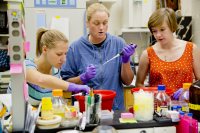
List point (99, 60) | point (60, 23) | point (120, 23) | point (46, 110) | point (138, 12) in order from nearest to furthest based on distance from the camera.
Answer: point (46, 110) → point (99, 60) → point (60, 23) → point (138, 12) → point (120, 23)

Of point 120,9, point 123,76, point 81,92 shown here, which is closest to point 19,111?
point 81,92

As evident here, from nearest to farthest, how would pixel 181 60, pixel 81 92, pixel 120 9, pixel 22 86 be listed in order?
pixel 22 86 → pixel 81 92 → pixel 181 60 → pixel 120 9

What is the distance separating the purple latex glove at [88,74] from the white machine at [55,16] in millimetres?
1706

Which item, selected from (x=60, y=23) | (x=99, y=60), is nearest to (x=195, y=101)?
(x=99, y=60)

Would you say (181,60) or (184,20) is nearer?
(181,60)

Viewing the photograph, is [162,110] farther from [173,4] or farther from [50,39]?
[173,4]

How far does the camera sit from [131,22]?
3605 millimetres

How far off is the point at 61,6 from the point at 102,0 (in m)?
0.58

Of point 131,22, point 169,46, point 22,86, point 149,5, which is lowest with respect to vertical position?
point 22,86

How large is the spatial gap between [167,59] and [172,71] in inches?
4.3

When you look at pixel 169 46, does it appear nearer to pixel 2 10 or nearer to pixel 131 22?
pixel 131 22

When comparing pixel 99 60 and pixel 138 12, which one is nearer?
pixel 99 60

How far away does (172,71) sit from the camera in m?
1.77

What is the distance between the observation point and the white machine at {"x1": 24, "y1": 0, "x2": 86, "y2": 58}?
11.2 feet
